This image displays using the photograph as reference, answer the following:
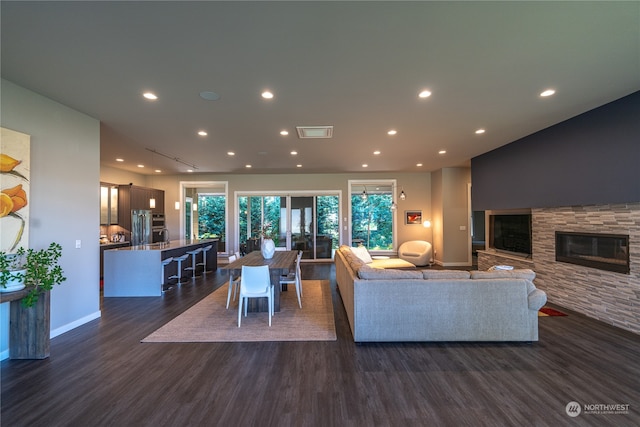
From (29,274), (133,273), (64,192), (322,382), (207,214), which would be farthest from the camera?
(207,214)

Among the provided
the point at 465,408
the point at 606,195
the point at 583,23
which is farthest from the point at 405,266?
the point at 583,23

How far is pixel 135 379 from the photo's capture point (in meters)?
2.41

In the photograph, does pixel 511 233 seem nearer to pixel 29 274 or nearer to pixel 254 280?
pixel 254 280

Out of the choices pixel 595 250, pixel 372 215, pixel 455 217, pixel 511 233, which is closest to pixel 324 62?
pixel 595 250

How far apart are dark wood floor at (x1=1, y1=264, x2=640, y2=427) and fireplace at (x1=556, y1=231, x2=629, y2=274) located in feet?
3.01

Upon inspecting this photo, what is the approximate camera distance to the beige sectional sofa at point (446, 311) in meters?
3.05

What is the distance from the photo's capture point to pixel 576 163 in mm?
3955

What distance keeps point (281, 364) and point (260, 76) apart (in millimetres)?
2969

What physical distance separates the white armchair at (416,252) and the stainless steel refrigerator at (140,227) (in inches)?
279

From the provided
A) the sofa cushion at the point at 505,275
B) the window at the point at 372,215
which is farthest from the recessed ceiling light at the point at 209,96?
the window at the point at 372,215

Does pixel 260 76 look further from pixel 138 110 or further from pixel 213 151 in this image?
pixel 213 151

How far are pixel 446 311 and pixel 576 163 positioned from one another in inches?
126

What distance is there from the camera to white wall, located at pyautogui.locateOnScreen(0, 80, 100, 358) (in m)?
3.00

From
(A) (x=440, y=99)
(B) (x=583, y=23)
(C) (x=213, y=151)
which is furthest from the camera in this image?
(C) (x=213, y=151)
